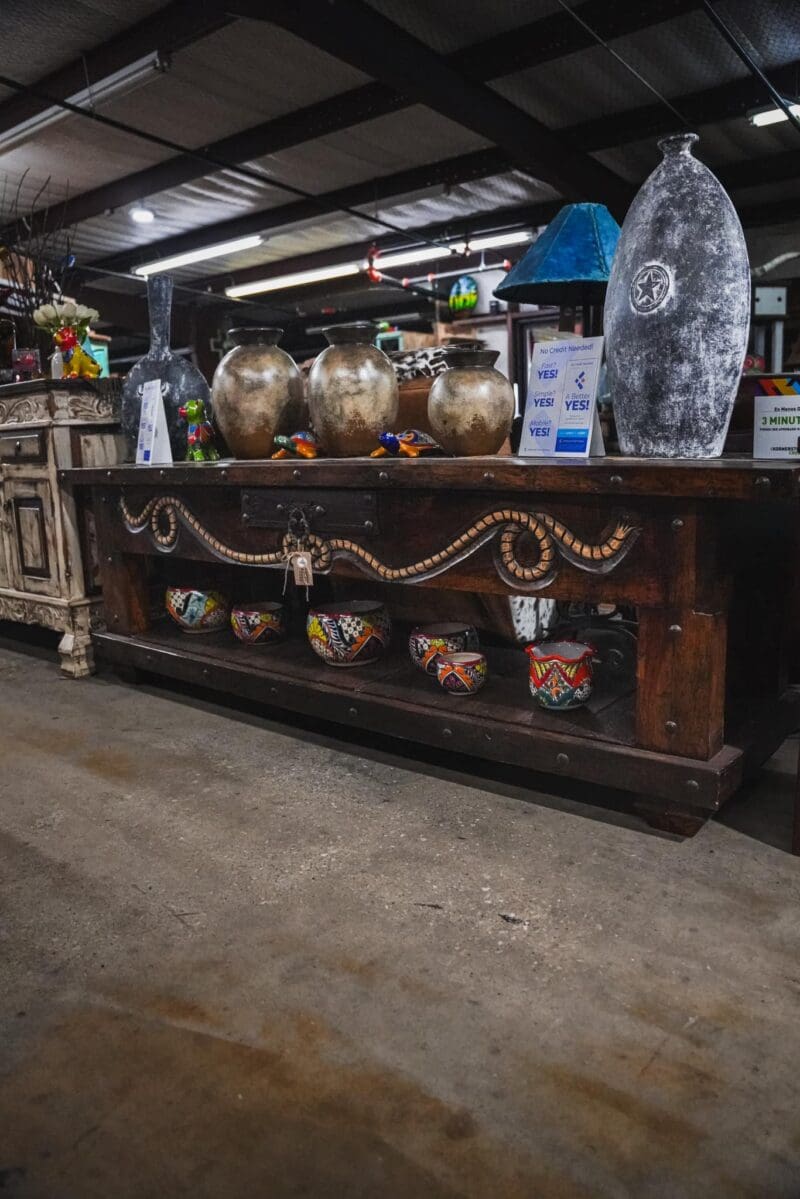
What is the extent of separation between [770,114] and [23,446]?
4585mm

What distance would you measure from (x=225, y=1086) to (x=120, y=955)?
0.35 metres

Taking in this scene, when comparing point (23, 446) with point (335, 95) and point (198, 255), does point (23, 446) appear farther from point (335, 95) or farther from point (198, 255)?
point (198, 255)

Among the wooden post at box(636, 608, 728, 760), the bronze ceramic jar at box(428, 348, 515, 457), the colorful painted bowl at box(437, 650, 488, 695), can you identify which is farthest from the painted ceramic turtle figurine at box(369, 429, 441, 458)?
the wooden post at box(636, 608, 728, 760)

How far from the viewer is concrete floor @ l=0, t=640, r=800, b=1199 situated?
36.4 inches

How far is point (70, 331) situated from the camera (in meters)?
3.05

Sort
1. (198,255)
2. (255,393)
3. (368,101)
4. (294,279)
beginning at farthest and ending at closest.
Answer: (294,279) → (198,255) → (368,101) → (255,393)

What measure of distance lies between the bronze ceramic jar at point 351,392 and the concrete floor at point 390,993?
848 mm

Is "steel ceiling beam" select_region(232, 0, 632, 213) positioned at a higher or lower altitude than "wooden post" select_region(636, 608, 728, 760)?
higher

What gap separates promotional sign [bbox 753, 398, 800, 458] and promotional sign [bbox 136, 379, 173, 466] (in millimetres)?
1640

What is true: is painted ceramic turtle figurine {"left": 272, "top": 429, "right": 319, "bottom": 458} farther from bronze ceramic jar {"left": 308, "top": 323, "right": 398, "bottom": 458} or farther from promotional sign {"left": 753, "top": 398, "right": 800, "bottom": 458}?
promotional sign {"left": 753, "top": 398, "right": 800, "bottom": 458}

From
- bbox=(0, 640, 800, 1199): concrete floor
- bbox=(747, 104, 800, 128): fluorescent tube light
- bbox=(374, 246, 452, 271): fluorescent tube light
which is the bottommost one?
bbox=(0, 640, 800, 1199): concrete floor

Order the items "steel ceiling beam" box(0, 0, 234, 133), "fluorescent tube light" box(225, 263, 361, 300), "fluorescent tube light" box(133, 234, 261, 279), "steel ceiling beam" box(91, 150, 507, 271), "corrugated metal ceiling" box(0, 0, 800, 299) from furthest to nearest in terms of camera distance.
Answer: "fluorescent tube light" box(225, 263, 361, 300)
"fluorescent tube light" box(133, 234, 261, 279)
"steel ceiling beam" box(91, 150, 507, 271)
"corrugated metal ceiling" box(0, 0, 800, 299)
"steel ceiling beam" box(0, 0, 234, 133)

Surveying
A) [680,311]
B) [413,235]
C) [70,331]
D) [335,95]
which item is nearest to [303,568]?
[680,311]

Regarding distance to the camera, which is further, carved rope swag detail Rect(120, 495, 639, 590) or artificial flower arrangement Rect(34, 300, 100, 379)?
artificial flower arrangement Rect(34, 300, 100, 379)
